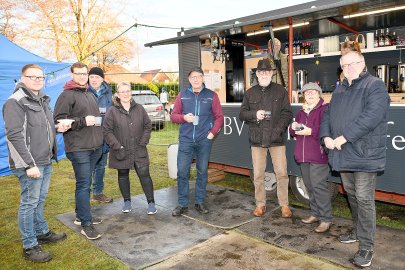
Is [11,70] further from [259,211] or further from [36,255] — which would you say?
[259,211]

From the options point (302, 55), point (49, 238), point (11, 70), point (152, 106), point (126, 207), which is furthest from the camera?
point (152, 106)

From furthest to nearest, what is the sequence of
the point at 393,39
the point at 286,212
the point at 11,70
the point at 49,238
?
the point at 11,70, the point at 393,39, the point at 286,212, the point at 49,238

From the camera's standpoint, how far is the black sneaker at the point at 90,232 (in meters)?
4.27

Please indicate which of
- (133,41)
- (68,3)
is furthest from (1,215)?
(133,41)

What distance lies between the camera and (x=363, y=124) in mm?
3195

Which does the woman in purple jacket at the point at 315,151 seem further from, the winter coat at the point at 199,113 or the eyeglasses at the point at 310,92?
the winter coat at the point at 199,113

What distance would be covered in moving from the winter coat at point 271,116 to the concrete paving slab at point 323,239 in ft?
3.42

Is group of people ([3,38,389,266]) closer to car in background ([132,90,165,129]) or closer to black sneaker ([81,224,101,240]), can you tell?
black sneaker ([81,224,101,240])

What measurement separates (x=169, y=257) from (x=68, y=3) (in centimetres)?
2522

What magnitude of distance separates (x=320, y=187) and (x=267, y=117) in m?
1.07

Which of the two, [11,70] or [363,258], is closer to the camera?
[363,258]

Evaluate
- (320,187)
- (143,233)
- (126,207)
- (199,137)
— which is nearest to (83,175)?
(143,233)

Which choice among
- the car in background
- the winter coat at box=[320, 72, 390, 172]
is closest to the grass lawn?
the winter coat at box=[320, 72, 390, 172]

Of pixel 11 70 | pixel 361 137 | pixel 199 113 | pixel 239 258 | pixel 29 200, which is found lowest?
pixel 239 258
